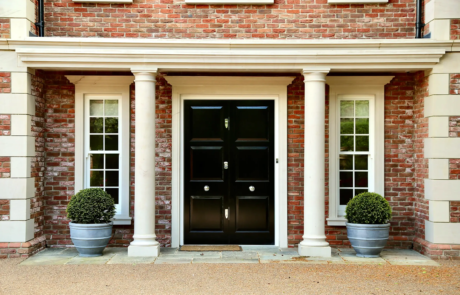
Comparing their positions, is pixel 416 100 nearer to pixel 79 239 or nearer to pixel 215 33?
pixel 215 33

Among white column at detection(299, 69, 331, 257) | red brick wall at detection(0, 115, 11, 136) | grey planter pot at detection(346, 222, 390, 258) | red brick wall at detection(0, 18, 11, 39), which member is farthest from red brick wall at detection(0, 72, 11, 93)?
grey planter pot at detection(346, 222, 390, 258)

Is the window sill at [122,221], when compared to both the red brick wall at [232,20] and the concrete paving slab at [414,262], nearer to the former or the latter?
the red brick wall at [232,20]

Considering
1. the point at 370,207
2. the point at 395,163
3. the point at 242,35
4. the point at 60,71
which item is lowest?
the point at 370,207

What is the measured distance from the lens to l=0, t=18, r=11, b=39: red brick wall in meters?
7.87

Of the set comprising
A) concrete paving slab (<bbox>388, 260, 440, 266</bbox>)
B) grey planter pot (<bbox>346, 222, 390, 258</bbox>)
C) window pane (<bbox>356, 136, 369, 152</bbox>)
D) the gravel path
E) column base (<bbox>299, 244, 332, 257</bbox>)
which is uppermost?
window pane (<bbox>356, 136, 369, 152</bbox>)

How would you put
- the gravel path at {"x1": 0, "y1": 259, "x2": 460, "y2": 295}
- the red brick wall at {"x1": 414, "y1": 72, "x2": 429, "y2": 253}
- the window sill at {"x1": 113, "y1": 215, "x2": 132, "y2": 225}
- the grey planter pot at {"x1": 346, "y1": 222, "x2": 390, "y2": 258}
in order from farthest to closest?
the window sill at {"x1": 113, "y1": 215, "x2": 132, "y2": 225} → the red brick wall at {"x1": 414, "y1": 72, "x2": 429, "y2": 253} → the grey planter pot at {"x1": 346, "y1": 222, "x2": 390, "y2": 258} → the gravel path at {"x1": 0, "y1": 259, "x2": 460, "y2": 295}

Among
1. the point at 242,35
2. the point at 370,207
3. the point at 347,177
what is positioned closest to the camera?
the point at 370,207

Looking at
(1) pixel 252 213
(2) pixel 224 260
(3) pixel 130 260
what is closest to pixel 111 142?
(3) pixel 130 260

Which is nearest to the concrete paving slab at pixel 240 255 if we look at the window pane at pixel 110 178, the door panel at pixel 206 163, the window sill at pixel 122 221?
the door panel at pixel 206 163

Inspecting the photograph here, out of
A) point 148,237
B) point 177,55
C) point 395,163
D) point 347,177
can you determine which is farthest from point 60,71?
point 395,163

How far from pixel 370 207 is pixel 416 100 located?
2.28m

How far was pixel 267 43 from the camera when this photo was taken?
309 inches

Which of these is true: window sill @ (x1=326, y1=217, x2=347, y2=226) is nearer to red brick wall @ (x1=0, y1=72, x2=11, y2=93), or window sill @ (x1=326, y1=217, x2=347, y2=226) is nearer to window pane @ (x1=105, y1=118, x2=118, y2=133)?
window pane @ (x1=105, y1=118, x2=118, y2=133)

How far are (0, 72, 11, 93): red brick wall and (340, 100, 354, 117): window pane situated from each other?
5845 mm
